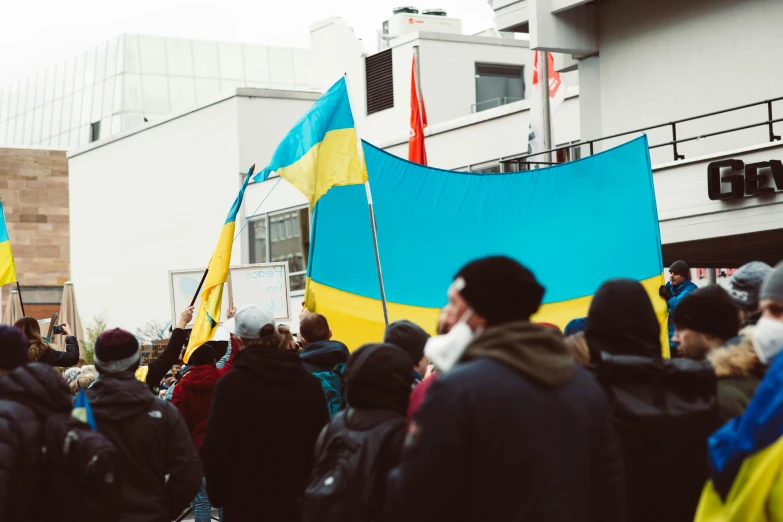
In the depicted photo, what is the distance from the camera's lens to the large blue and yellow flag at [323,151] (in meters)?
10.6

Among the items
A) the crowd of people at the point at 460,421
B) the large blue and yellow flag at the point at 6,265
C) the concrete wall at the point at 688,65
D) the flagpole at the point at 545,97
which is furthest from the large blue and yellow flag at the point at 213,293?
the flagpole at the point at 545,97

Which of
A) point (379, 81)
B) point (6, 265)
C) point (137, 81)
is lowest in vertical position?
point (6, 265)

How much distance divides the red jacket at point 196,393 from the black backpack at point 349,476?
12.4 feet

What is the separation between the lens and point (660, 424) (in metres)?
5.04

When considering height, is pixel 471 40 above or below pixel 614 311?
above

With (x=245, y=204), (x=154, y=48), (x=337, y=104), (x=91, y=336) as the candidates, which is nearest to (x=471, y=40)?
(x=245, y=204)

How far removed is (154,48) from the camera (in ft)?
232

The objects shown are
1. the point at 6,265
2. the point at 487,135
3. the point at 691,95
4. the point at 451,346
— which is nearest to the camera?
the point at 451,346

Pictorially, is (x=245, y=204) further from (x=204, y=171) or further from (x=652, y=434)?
(x=652, y=434)

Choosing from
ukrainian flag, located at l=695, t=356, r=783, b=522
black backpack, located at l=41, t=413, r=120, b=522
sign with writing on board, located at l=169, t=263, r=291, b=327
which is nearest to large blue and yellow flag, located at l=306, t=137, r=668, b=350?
black backpack, located at l=41, t=413, r=120, b=522

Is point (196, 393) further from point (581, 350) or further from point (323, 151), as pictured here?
point (581, 350)

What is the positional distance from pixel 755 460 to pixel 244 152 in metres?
35.5

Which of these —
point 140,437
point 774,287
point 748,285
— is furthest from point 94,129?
point 774,287

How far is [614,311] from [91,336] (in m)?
42.0
